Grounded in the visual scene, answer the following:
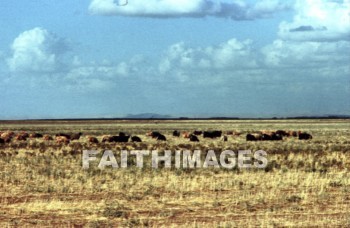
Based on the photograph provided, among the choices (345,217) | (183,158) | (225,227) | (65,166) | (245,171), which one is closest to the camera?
(225,227)

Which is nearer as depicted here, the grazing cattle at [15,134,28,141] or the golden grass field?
the golden grass field

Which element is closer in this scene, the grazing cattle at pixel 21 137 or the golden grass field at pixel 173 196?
the golden grass field at pixel 173 196

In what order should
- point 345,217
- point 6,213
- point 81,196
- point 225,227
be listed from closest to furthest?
1. point 225,227
2. point 345,217
3. point 6,213
4. point 81,196

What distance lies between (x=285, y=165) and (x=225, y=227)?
14.6 metres

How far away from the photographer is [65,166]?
25266mm

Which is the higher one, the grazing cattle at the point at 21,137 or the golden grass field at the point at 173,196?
the grazing cattle at the point at 21,137

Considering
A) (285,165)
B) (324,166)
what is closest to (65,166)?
(285,165)

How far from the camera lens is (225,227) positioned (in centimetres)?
1173

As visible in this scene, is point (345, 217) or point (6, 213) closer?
point (345, 217)

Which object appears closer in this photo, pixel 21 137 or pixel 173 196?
pixel 173 196

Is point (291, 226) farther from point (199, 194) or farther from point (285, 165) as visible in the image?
point (285, 165)

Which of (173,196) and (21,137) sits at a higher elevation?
(21,137)

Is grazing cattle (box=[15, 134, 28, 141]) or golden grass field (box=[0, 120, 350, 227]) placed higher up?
grazing cattle (box=[15, 134, 28, 141])

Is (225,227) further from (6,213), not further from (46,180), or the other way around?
(46,180)
